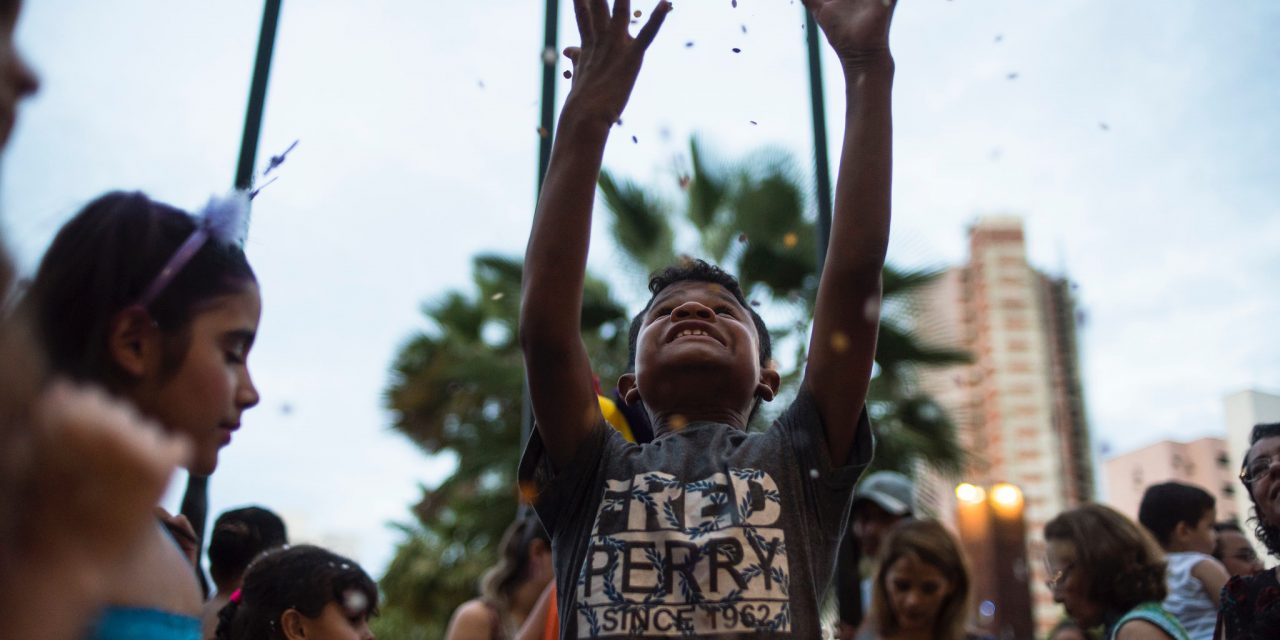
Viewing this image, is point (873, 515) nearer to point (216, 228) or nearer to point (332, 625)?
point (332, 625)

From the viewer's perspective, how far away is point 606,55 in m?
1.71

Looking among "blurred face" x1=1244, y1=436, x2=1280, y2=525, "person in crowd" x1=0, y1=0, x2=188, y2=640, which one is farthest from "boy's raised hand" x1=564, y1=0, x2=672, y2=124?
"blurred face" x1=1244, y1=436, x2=1280, y2=525

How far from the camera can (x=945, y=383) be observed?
986 cm

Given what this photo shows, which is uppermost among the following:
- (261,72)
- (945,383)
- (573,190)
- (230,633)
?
(945,383)

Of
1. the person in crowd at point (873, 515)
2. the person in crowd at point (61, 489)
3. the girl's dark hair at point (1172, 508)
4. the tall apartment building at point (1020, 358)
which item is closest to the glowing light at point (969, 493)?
the person in crowd at point (873, 515)

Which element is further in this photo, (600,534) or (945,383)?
(945,383)

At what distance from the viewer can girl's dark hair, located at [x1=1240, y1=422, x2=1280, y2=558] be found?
8.13 feet

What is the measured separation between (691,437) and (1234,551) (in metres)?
3.27

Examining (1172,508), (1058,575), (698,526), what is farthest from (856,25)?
(1172,508)

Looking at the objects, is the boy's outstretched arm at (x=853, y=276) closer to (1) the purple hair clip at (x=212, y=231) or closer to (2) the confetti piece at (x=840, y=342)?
(2) the confetti piece at (x=840, y=342)

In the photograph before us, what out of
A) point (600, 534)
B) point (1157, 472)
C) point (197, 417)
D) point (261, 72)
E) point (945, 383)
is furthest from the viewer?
point (945, 383)

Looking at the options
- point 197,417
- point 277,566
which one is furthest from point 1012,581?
point 197,417

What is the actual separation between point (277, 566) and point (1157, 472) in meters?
7.10

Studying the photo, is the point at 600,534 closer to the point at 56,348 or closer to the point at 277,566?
the point at 56,348
